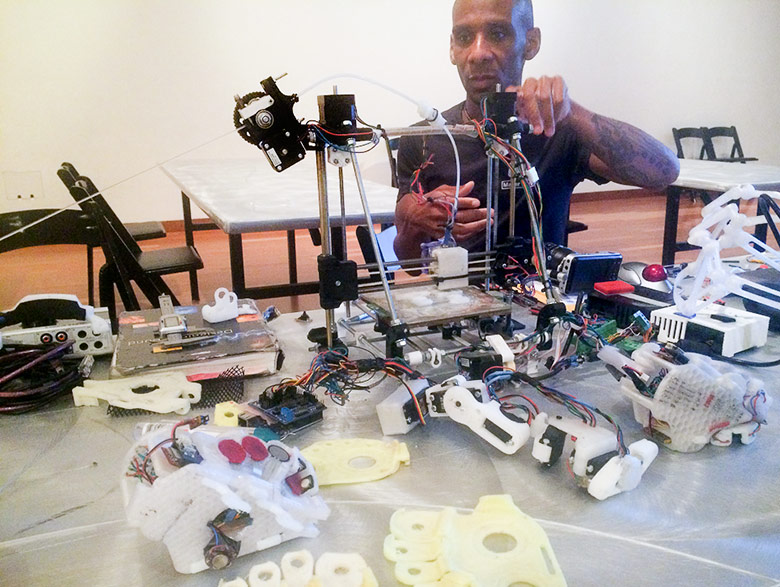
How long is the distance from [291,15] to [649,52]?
2907 millimetres

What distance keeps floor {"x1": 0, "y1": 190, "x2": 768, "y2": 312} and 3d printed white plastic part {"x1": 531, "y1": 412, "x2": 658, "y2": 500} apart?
2240 millimetres

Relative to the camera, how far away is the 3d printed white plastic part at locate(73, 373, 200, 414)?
93 cm

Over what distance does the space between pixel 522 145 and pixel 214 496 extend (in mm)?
1525

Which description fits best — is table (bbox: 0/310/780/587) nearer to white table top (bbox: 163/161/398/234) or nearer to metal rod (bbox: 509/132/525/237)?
metal rod (bbox: 509/132/525/237)

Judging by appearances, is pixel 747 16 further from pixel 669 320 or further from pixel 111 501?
pixel 111 501

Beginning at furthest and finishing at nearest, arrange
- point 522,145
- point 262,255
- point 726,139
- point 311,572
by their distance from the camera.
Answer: point 726,139 → point 262,255 → point 522,145 → point 311,572

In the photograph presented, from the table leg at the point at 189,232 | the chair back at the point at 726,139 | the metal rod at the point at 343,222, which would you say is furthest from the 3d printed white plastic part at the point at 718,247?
the chair back at the point at 726,139

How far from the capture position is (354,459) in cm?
80

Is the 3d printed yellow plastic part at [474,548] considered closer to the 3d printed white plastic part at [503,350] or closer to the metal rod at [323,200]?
the 3d printed white plastic part at [503,350]

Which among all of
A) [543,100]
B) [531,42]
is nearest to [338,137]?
[543,100]

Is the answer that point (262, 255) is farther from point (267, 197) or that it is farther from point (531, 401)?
point (531, 401)

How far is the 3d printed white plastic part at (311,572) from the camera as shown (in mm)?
593

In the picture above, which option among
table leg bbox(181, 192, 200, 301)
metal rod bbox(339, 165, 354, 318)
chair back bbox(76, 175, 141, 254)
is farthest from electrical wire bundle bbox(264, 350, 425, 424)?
table leg bbox(181, 192, 200, 301)

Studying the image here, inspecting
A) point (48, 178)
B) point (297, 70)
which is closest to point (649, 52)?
point (297, 70)
